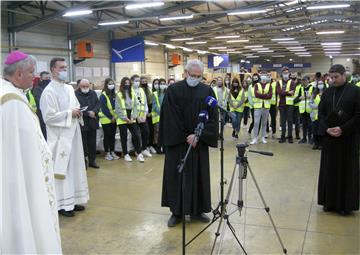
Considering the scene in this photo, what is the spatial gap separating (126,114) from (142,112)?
39 centimetres

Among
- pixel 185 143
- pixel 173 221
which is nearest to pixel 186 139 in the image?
pixel 185 143

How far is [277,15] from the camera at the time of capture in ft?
54.2

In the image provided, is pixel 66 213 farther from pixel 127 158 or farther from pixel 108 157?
pixel 108 157

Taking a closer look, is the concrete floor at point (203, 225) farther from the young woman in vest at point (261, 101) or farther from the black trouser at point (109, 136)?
the young woman in vest at point (261, 101)

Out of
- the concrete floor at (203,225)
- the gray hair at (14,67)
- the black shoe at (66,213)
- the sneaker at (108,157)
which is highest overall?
the gray hair at (14,67)

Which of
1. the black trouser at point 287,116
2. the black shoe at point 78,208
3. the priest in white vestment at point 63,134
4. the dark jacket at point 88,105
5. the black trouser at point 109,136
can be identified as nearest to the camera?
the priest in white vestment at point 63,134

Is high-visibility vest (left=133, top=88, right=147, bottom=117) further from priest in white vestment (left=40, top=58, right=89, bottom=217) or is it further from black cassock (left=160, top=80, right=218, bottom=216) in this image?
black cassock (left=160, top=80, right=218, bottom=216)

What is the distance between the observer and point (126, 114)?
727 centimetres

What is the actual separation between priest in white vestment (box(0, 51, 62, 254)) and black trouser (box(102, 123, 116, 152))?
525 cm

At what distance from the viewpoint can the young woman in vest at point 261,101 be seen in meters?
8.87

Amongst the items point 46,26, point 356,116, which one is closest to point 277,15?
point 46,26

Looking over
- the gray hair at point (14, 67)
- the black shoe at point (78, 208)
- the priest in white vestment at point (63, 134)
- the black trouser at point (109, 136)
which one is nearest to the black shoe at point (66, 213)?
the priest in white vestment at point (63, 134)

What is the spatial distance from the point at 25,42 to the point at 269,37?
51.2 feet

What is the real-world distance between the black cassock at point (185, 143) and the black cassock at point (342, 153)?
4.69 feet
